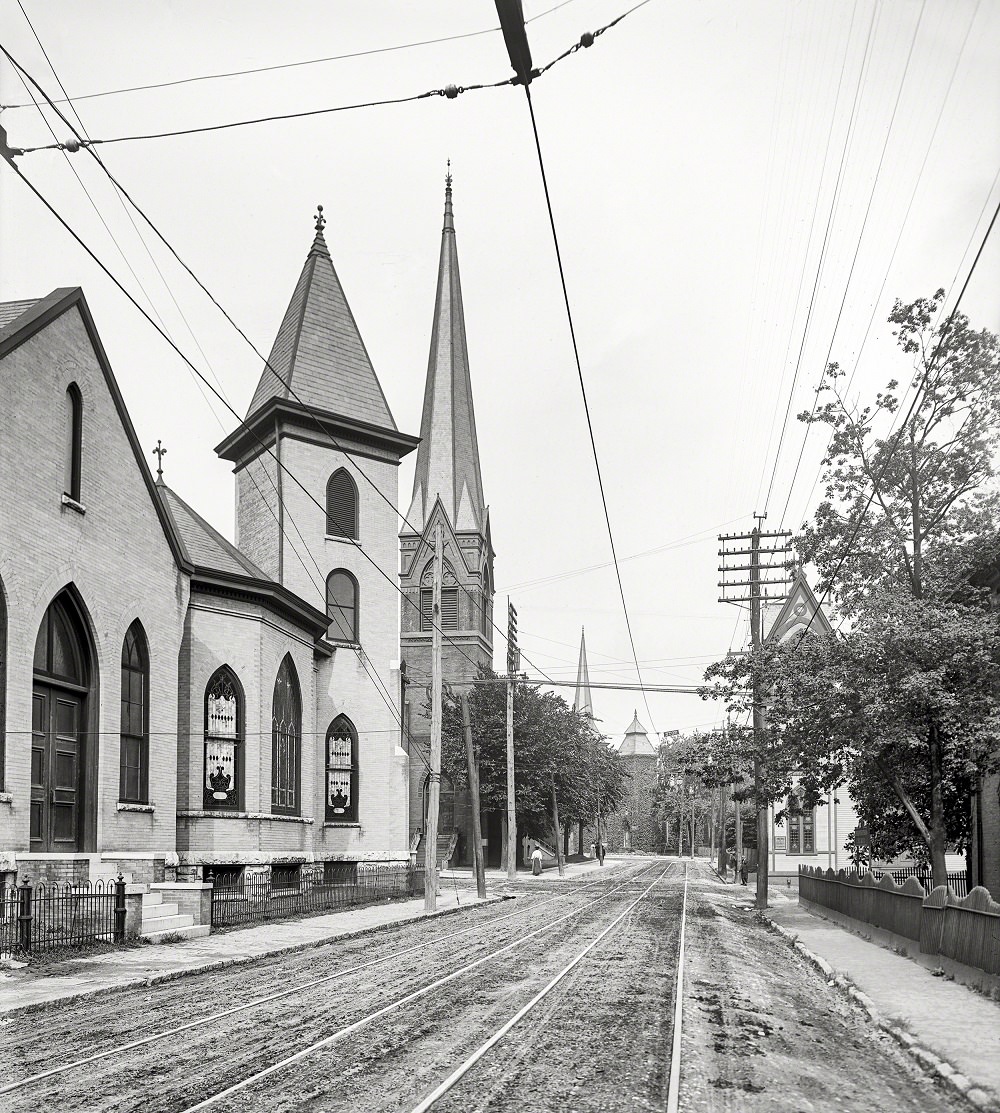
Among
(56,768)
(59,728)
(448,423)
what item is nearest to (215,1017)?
(56,768)

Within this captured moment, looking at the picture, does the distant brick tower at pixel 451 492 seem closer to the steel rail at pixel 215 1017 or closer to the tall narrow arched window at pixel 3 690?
the steel rail at pixel 215 1017

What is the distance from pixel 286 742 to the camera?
33156 mm

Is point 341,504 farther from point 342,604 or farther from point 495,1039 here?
point 495,1039

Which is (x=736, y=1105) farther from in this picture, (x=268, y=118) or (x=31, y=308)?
(x=31, y=308)

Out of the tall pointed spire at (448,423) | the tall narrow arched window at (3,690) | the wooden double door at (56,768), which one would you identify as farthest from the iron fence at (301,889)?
the tall pointed spire at (448,423)

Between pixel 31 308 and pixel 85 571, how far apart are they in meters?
4.86

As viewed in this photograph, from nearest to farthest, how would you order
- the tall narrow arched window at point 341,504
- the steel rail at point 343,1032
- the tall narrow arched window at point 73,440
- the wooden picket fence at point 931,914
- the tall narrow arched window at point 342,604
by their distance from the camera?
the steel rail at point 343,1032
the wooden picket fence at point 931,914
the tall narrow arched window at point 73,440
the tall narrow arched window at point 342,604
the tall narrow arched window at point 341,504

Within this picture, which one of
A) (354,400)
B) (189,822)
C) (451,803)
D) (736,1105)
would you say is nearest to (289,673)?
(189,822)

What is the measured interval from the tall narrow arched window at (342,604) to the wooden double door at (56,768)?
16309mm

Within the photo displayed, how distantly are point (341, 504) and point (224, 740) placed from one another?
1211 cm

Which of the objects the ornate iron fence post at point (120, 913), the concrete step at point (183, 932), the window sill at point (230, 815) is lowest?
the concrete step at point (183, 932)

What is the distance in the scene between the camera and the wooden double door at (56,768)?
21.6 metres

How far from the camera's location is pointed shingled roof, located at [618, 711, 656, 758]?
17975 cm

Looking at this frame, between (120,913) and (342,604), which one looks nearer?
(120,913)
